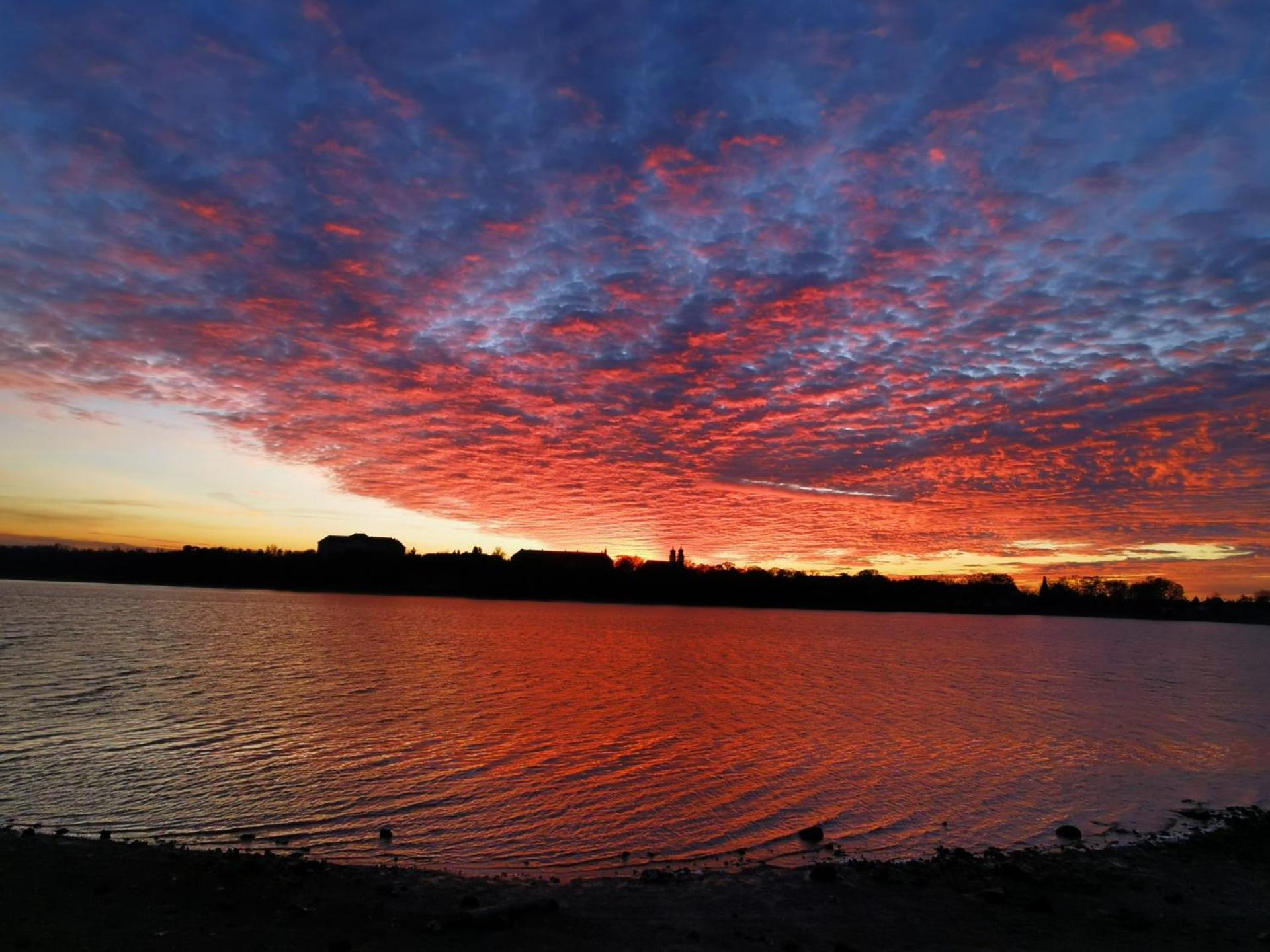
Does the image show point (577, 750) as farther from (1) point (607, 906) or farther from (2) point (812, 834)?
(1) point (607, 906)

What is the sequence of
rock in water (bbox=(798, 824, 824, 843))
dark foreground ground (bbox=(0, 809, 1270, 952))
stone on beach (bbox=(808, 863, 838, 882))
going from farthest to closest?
rock in water (bbox=(798, 824, 824, 843)) < stone on beach (bbox=(808, 863, 838, 882)) < dark foreground ground (bbox=(0, 809, 1270, 952))

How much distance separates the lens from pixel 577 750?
26766 mm

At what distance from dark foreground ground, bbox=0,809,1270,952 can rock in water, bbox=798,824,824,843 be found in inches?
87.3

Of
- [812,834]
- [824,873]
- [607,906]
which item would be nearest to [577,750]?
[812,834]

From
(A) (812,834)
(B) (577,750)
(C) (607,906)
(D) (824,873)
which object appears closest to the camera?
(C) (607,906)

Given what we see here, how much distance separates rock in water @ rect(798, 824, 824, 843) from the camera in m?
18.0

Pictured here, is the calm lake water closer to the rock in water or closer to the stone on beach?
the rock in water

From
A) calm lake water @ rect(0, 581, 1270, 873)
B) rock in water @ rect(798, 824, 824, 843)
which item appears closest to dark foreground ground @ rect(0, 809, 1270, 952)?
calm lake water @ rect(0, 581, 1270, 873)

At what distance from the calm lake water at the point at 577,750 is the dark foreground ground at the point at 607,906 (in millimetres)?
1922

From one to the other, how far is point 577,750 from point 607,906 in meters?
13.9

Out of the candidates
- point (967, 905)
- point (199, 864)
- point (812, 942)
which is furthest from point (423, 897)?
point (967, 905)

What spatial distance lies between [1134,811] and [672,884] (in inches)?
621

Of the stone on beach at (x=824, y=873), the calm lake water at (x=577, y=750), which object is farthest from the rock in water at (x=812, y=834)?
the stone on beach at (x=824, y=873)

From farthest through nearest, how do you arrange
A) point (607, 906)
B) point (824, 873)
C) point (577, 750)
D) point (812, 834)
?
point (577, 750) < point (812, 834) < point (824, 873) < point (607, 906)
